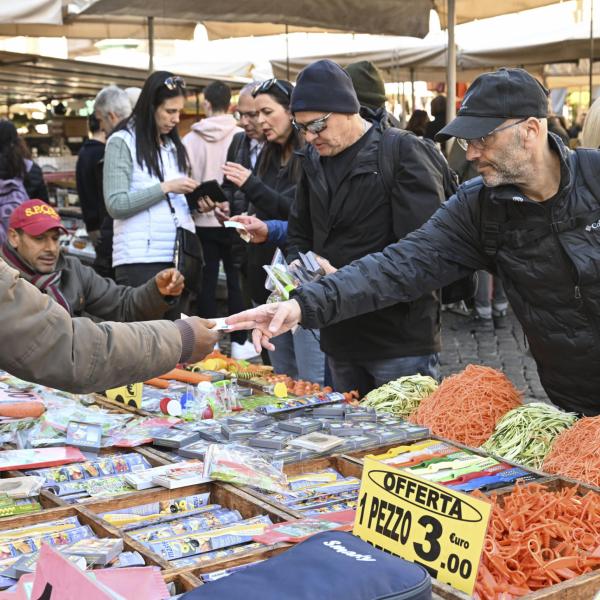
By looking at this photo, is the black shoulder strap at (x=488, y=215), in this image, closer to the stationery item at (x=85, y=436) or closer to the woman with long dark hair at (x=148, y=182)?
the stationery item at (x=85, y=436)

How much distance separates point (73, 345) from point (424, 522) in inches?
36.3

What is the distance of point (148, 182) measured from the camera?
5371mm

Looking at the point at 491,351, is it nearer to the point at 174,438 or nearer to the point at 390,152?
the point at 390,152

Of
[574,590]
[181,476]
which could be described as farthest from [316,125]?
[574,590]

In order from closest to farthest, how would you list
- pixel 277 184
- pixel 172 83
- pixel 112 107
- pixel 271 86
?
1. pixel 271 86
2. pixel 277 184
3. pixel 172 83
4. pixel 112 107

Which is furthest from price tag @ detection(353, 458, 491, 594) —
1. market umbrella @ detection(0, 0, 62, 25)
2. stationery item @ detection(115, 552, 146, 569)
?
market umbrella @ detection(0, 0, 62, 25)

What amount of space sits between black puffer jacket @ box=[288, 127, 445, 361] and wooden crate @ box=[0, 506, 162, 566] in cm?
166

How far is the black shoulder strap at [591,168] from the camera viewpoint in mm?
2746

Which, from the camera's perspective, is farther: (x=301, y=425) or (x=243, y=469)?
(x=301, y=425)

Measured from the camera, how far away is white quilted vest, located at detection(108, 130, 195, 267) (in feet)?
17.7

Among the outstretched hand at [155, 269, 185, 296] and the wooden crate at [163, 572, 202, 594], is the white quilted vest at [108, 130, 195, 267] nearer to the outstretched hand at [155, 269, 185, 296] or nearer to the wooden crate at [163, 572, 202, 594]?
the outstretched hand at [155, 269, 185, 296]

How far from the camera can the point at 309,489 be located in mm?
2557

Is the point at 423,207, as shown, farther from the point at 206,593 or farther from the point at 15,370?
the point at 206,593

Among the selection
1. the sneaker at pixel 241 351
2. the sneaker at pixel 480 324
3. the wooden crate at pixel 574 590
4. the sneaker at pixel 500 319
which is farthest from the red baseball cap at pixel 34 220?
the sneaker at pixel 500 319
